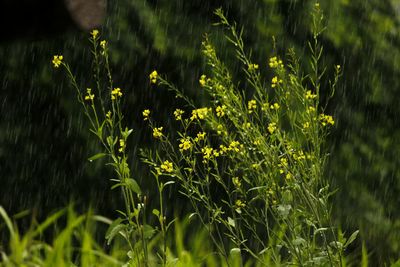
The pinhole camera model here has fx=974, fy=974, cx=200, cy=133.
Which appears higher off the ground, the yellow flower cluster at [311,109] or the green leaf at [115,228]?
the yellow flower cluster at [311,109]

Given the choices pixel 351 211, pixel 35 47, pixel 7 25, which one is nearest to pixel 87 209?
pixel 35 47

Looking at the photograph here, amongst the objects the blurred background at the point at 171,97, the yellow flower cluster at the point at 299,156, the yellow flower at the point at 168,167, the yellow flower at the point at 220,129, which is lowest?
the blurred background at the point at 171,97

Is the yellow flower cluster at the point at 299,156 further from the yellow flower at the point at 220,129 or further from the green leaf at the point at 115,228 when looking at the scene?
the green leaf at the point at 115,228

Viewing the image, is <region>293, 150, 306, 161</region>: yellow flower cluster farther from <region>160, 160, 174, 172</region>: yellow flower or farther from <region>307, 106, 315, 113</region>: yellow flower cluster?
<region>160, 160, 174, 172</region>: yellow flower

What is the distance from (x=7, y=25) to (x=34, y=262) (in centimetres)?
243

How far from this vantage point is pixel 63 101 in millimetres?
5277

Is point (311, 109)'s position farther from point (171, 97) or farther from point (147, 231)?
point (171, 97)

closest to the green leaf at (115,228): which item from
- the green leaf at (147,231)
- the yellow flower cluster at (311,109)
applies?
the green leaf at (147,231)

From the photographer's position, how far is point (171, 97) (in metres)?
5.43

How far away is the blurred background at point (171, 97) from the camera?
525 cm

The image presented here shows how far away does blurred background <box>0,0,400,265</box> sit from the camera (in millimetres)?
5250

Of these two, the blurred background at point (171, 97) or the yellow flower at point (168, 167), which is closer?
the yellow flower at point (168, 167)

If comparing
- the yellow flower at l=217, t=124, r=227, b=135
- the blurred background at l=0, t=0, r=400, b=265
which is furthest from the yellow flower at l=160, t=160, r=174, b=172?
the blurred background at l=0, t=0, r=400, b=265

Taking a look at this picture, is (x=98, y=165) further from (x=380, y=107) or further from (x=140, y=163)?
(x=380, y=107)
